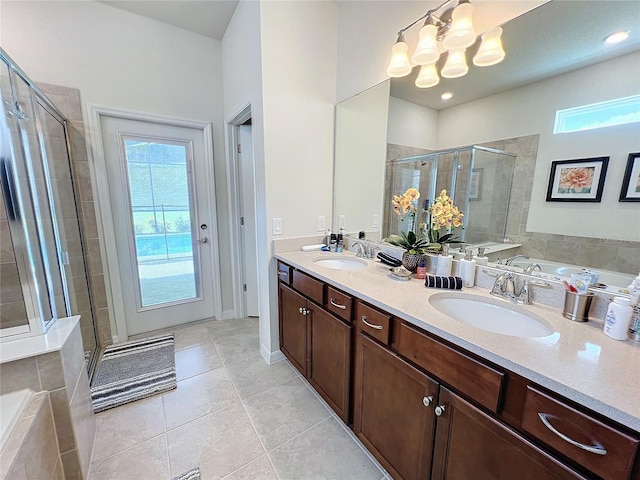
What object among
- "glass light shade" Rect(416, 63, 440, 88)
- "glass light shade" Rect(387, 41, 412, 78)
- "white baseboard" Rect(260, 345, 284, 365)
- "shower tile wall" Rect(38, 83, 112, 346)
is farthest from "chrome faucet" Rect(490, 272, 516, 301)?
"shower tile wall" Rect(38, 83, 112, 346)

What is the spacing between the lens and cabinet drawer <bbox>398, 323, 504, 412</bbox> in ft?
2.60

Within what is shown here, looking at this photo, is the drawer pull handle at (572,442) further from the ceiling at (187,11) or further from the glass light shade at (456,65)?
the ceiling at (187,11)

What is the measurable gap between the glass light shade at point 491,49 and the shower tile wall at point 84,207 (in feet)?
9.22

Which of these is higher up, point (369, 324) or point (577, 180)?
point (577, 180)

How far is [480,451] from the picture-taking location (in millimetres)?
845

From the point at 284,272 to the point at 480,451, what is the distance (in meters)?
1.41

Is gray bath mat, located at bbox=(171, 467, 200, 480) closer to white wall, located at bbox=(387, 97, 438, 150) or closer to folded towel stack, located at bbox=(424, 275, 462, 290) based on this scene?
folded towel stack, located at bbox=(424, 275, 462, 290)

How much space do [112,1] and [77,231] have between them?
1813 mm

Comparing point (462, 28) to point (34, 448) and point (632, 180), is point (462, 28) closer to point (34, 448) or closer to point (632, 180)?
point (632, 180)

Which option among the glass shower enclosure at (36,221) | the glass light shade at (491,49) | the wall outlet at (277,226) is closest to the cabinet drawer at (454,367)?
the wall outlet at (277,226)

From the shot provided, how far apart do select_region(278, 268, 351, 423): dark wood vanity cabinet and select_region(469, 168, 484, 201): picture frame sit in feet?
3.19

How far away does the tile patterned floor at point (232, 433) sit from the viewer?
1324 mm

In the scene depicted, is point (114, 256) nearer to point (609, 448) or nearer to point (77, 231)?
point (77, 231)

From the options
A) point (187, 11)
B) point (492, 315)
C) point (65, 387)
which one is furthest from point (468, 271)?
point (187, 11)
